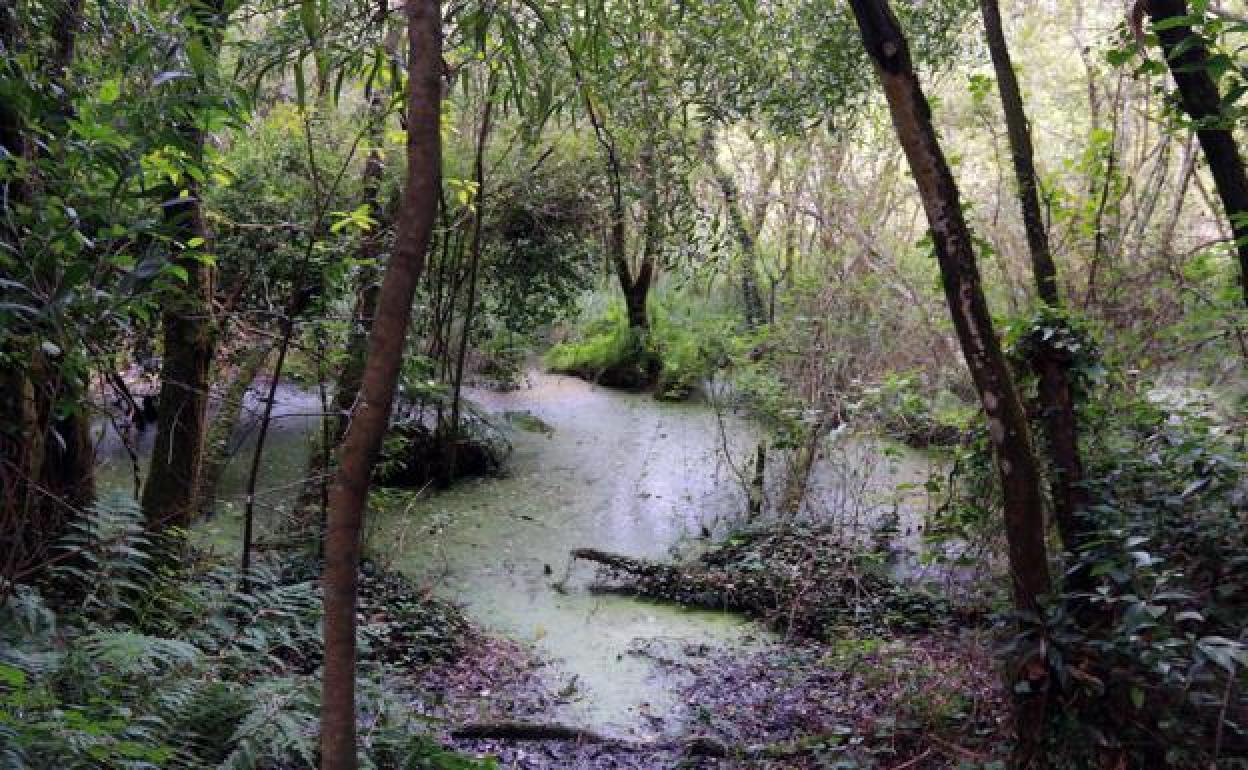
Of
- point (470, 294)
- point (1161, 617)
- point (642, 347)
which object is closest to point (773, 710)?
point (1161, 617)

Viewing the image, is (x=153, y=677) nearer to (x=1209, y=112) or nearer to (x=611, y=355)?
(x=1209, y=112)

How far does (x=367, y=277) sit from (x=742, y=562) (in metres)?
2.71

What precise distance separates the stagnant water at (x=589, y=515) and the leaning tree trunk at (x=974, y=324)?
5.73 feet

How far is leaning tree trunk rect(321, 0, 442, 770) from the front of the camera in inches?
52.7

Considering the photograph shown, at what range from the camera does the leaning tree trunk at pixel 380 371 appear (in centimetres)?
134

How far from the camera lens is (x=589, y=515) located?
6352mm

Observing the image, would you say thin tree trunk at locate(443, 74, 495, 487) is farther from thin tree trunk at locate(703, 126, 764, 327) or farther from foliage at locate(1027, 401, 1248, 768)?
foliage at locate(1027, 401, 1248, 768)

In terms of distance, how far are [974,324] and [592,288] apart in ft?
15.8

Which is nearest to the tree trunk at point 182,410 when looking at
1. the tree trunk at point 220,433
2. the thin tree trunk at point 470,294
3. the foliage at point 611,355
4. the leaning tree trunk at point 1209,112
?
the tree trunk at point 220,433

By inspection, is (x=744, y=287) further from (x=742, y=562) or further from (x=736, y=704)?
(x=736, y=704)

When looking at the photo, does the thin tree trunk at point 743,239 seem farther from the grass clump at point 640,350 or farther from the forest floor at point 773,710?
the forest floor at point 773,710

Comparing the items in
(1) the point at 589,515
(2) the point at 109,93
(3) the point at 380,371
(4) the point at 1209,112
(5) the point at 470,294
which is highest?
(4) the point at 1209,112

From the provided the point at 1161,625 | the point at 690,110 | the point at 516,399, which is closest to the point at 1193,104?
the point at 1161,625

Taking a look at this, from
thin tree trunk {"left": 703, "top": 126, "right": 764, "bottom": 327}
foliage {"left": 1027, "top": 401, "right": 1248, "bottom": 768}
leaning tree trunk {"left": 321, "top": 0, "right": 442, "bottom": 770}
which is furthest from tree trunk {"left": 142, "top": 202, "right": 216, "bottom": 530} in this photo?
thin tree trunk {"left": 703, "top": 126, "right": 764, "bottom": 327}
